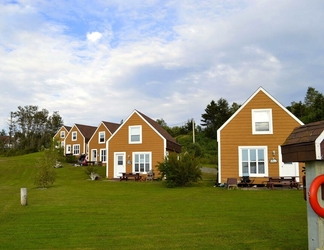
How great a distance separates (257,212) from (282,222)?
1.78 metres

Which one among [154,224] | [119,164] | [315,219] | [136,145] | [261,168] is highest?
[136,145]

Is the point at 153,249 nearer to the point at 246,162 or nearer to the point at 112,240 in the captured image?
the point at 112,240

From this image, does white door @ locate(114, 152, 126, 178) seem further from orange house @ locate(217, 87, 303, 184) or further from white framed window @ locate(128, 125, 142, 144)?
orange house @ locate(217, 87, 303, 184)

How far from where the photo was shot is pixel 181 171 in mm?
22344

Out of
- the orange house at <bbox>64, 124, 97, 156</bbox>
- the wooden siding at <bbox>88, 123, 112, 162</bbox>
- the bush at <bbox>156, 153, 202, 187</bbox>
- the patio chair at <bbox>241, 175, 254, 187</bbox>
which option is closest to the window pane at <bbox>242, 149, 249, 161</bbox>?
the patio chair at <bbox>241, 175, 254, 187</bbox>

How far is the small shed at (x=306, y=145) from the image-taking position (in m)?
5.11

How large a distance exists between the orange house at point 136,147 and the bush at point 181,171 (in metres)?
6.90

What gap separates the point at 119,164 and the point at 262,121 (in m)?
13.5

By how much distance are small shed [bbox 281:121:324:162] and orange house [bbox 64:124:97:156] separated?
1972 inches

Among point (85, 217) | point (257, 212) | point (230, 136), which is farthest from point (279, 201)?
point (230, 136)

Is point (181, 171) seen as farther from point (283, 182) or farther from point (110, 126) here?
point (110, 126)

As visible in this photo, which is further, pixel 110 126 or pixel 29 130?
pixel 29 130

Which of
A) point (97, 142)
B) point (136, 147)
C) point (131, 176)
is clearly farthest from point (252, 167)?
point (97, 142)

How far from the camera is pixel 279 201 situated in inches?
573
